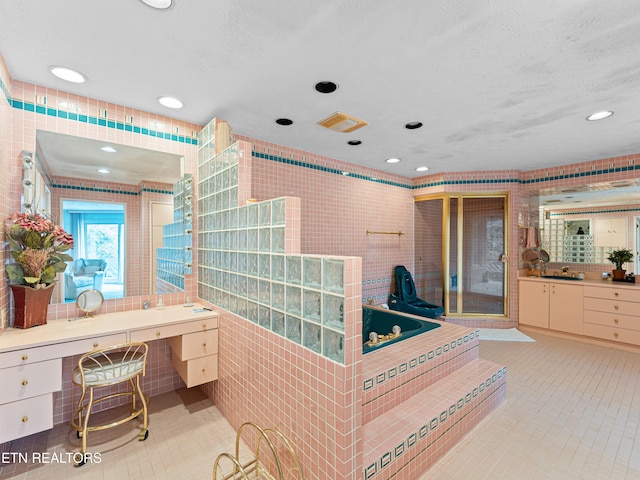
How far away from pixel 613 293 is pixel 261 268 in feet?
13.8

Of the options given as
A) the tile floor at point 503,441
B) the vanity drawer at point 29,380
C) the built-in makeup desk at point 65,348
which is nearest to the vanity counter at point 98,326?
the built-in makeup desk at point 65,348

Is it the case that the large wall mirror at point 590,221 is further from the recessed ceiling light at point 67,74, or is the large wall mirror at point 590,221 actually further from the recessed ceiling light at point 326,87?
the recessed ceiling light at point 67,74

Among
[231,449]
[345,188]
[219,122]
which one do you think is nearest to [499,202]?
[345,188]

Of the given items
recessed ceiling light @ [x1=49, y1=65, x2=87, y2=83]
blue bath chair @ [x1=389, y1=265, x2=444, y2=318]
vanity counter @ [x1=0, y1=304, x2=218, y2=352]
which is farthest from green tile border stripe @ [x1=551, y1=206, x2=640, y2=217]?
recessed ceiling light @ [x1=49, y1=65, x2=87, y2=83]

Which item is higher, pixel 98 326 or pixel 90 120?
pixel 90 120

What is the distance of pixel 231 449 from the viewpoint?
1.95 metres

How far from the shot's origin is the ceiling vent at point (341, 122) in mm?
2371

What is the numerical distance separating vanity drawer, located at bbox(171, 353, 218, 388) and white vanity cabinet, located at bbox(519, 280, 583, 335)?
→ 4.21 meters

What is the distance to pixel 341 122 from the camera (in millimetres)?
2447

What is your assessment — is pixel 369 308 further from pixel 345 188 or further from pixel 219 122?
pixel 219 122

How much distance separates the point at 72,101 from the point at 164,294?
1.59 metres

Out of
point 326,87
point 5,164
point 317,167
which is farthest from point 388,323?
point 5,164

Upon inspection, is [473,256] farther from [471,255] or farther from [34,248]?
[34,248]

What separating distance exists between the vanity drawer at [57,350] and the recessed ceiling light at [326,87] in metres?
2.07
